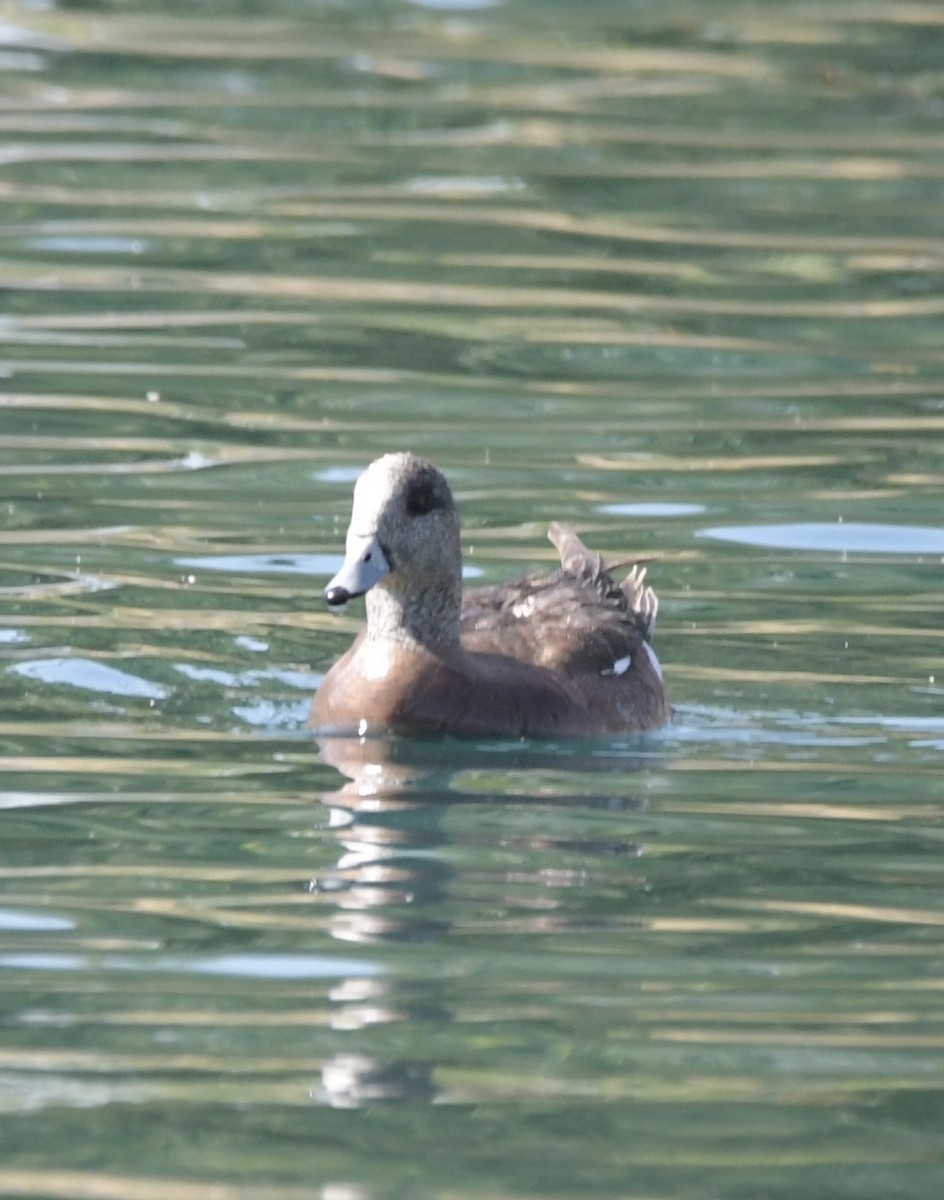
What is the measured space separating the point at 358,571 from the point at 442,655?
1.53 feet

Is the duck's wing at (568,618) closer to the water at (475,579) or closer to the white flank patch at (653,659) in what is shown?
the white flank patch at (653,659)

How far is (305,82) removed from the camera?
18828 millimetres

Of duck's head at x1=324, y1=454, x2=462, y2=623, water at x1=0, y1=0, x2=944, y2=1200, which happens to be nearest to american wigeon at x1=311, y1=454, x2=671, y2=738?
duck's head at x1=324, y1=454, x2=462, y2=623

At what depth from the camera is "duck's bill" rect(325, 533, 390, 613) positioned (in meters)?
9.03

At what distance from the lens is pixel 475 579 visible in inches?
457

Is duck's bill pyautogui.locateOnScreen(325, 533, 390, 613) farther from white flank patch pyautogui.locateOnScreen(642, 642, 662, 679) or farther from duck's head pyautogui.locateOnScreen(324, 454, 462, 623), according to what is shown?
white flank patch pyautogui.locateOnScreen(642, 642, 662, 679)

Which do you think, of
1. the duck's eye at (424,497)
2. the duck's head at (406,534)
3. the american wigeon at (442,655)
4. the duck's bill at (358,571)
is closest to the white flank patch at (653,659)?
the american wigeon at (442,655)

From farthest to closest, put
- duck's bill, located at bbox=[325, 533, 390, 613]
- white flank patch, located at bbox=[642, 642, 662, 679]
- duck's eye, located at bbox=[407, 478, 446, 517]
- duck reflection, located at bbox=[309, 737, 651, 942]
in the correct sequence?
white flank patch, located at bbox=[642, 642, 662, 679]
duck's eye, located at bbox=[407, 478, 446, 517]
duck's bill, located at bbox=[325, 533, 390, 613]
duck reflection, located at bbox=[309, 737, 651, 942]

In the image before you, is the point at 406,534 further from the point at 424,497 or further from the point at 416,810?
the point at 416,810

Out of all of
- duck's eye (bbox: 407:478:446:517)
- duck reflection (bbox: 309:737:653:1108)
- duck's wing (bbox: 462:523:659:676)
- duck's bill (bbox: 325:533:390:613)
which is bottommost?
duck reflection (bbox: 309:737:653:1108)

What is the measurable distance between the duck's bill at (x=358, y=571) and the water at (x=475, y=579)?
1.63 ft

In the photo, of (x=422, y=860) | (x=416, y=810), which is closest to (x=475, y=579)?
(x=416, y=810)

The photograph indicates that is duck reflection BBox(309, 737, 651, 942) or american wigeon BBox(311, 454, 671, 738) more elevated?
american wigeon BBox(311, 454, 671, 738)

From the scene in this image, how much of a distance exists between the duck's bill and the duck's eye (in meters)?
0.20
